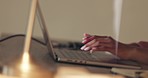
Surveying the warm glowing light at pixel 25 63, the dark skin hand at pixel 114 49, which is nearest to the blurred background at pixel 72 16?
the dark skin hand at pixel 114 49

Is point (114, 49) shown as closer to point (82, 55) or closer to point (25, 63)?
point (82, 55)

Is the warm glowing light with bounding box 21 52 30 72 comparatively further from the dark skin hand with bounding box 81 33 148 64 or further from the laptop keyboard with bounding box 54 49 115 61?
the dark skin hand with bounding box 81 33 148 64

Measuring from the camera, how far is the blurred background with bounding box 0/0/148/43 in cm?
103

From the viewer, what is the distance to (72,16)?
3.48 ft

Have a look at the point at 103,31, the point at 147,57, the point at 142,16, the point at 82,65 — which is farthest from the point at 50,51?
the point at 142,16

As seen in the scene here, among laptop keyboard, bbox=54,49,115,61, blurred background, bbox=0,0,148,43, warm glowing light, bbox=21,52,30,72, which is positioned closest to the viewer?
warm glowing light, bbox=21,52,30,72

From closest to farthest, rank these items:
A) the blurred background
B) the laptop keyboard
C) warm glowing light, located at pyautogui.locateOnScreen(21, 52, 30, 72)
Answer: warm glowing light, located at pyautogui.locateOnScreen(21, 52, 30, 72), the laptop keyboard, the blurred background

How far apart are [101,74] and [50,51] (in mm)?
146

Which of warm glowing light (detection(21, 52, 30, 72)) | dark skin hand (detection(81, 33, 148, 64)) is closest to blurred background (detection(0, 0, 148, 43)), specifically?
dark skin hand (detection(81, 33, 148, 64))

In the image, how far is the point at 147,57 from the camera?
62 cm

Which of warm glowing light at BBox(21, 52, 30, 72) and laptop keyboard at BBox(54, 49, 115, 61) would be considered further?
laptop keyboard at BBox(54, 49, 115, 61)

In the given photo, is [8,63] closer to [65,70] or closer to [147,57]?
[65,70]

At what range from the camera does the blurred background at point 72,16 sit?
3.38ft

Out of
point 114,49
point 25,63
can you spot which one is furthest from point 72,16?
point 25,63
